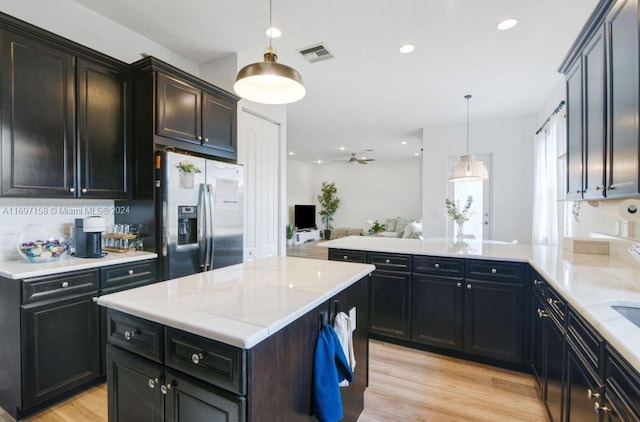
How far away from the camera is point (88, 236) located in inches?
93.8

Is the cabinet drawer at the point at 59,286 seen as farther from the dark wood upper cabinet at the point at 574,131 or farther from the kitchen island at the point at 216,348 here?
the dark wood upper cabinet at the point at 574,131

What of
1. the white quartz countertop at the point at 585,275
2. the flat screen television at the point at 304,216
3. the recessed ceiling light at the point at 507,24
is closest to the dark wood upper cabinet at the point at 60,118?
the white quartz countertop at the point at 585,275

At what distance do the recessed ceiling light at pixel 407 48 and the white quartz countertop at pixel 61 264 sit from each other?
307 cm

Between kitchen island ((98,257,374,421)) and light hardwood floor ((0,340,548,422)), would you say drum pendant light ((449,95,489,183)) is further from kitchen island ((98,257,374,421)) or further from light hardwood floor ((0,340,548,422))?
kitchen island ((98,257,374,421))

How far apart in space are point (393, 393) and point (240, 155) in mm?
2777

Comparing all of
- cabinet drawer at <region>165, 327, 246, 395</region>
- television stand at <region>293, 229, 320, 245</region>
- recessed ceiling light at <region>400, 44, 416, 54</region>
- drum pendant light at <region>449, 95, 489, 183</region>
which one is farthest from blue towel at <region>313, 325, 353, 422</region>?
television stand at <region>293, 229, 320, 245</region>

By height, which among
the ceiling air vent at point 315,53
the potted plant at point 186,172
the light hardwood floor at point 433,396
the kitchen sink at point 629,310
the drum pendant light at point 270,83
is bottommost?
the light hardwood floor at point 433,396

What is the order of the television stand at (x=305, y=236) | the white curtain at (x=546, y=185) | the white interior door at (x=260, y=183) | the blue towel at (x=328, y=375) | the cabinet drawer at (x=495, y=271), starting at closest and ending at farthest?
the blue towel at (x=328, y=375) < the cabinet drawer at (x=495, y=271) < the white interior door at (x=260, y=183) < the white curtain at (x=546, y=185) < the television stand at (x=305, y=236)

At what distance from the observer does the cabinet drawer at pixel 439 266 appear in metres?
2.71

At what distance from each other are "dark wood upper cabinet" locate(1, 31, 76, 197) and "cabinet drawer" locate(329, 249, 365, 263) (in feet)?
7.69

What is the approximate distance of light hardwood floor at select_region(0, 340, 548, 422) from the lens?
1990 mm

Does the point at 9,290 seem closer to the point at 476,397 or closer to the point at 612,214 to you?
the point at 476,397

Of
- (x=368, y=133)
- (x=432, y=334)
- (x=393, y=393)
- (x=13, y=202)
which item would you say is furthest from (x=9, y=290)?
(x=368, y=133)

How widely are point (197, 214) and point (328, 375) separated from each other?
6.52 feet
